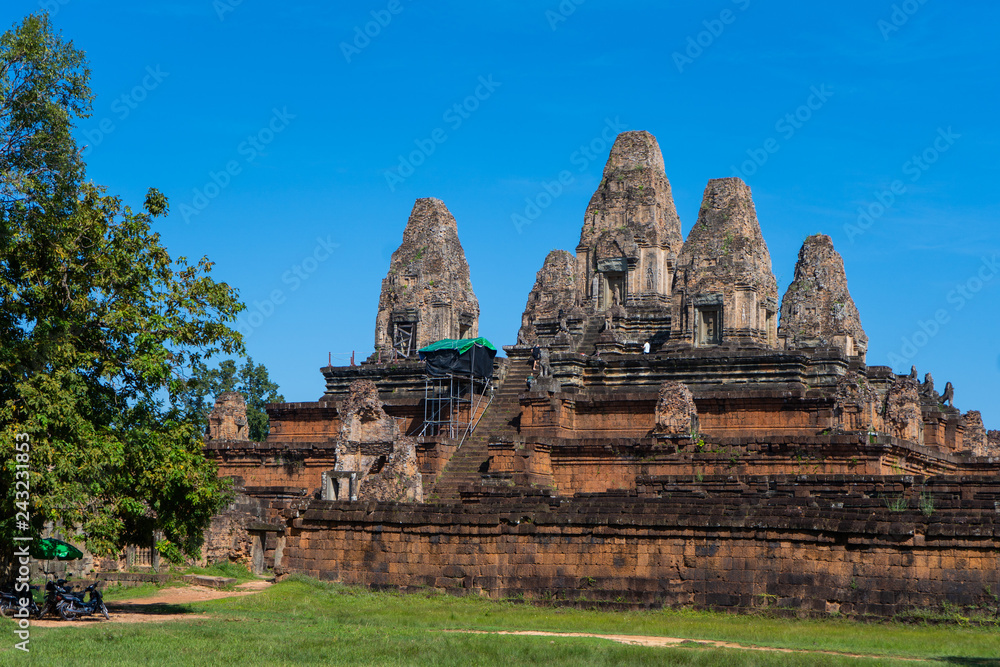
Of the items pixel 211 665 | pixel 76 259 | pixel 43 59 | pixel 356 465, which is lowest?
pixel 211 665

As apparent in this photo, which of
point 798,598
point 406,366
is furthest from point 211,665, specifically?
point 406,366

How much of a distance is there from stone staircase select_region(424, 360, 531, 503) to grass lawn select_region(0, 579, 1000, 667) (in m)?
10.0

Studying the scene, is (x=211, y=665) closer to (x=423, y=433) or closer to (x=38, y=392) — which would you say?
(x=38, y=392)

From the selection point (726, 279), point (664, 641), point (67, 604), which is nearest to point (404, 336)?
point (726, 279)

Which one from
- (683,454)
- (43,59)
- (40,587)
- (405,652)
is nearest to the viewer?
(405,652)

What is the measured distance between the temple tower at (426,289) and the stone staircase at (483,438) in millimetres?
4043

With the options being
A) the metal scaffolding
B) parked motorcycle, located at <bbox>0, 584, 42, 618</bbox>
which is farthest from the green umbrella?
the metal scaffolding

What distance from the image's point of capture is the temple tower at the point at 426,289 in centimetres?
4494

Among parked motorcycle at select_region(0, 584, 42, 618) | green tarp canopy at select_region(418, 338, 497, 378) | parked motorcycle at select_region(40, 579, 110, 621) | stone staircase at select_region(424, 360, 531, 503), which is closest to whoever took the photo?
parked motorcycle at select_region(0, 584, 42, 618)

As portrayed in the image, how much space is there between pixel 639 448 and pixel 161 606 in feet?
44.0

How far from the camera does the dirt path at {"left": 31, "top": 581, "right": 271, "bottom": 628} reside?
21234mm

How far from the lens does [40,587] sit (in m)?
26.8

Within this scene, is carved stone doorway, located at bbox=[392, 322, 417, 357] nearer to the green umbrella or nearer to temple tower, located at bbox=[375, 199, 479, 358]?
temple tower, located at bbox=[375, 199, 479, 358]

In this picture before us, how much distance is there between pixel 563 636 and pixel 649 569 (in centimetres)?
392
